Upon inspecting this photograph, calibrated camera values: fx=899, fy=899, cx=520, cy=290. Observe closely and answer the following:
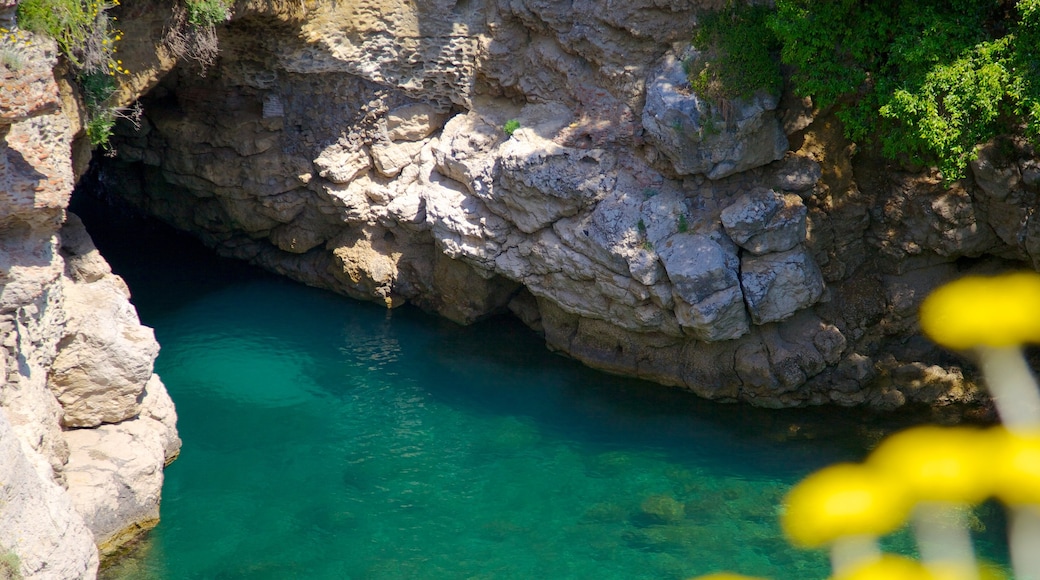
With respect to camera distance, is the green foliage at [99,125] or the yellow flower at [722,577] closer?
the yellow flower at [722,577]

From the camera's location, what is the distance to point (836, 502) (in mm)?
14922

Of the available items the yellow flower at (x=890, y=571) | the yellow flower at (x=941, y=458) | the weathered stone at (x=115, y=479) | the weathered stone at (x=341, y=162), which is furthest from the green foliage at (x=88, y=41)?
the yellow flower at (x=941, y=458)

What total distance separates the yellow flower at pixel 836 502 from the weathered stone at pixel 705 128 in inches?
225

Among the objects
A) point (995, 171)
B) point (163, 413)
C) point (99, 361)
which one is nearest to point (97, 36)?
point (99, 361)

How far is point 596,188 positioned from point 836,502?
701 centimetres

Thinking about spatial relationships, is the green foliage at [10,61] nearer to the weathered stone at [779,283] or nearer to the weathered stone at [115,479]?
the weathered stone at [115,479]

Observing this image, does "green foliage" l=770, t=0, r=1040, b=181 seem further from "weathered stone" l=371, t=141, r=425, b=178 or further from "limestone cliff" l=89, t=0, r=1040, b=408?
"weathered stone" l=371, t=141, r=425, b=178

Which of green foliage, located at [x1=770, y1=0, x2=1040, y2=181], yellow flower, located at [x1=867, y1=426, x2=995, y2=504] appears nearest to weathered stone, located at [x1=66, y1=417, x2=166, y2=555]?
yellow flower, located at [x1=867, y1=426, x2=995, y2=504]

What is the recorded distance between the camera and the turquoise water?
13867 mm

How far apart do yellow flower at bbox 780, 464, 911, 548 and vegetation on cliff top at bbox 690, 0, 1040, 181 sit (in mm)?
5172

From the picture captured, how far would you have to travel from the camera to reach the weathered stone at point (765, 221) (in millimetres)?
16219

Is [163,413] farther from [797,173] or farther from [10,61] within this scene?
[797,173]

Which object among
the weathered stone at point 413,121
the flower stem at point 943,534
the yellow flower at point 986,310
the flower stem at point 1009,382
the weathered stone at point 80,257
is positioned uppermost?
the weathered stone at point 413,121

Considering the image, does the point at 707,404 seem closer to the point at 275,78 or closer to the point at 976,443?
the point at 976,443
